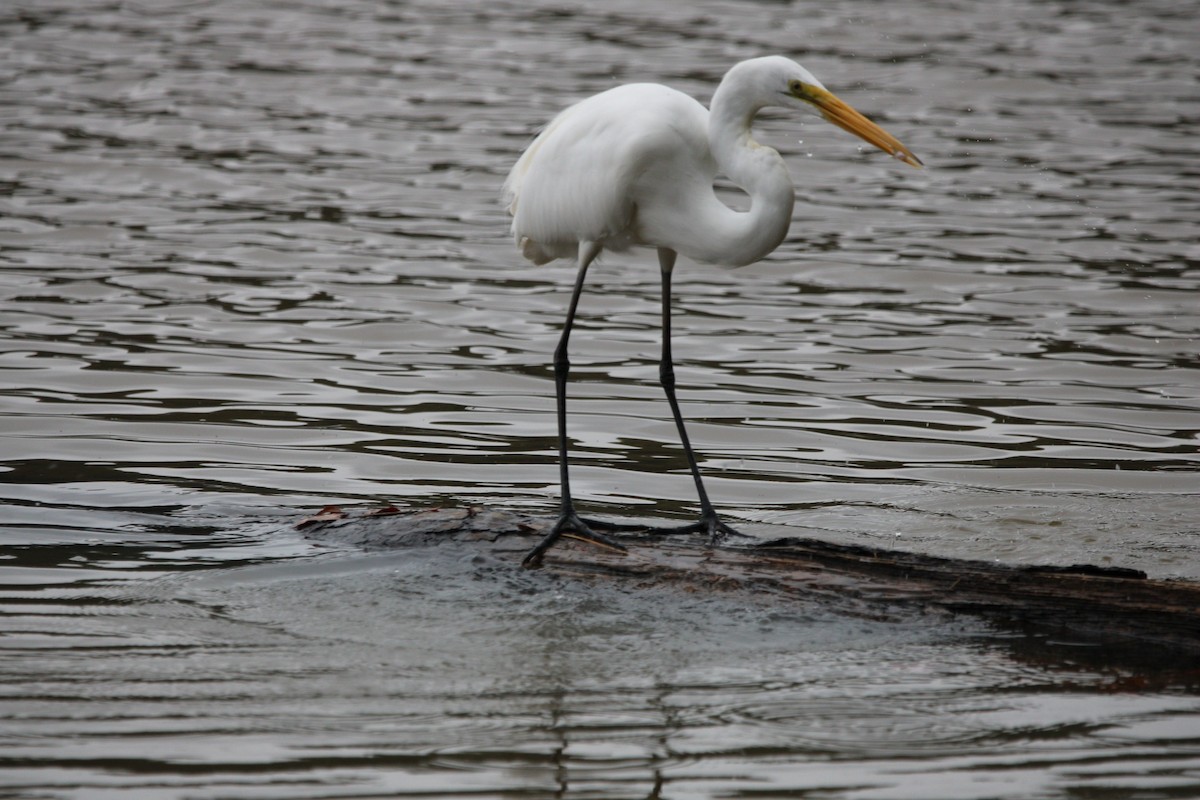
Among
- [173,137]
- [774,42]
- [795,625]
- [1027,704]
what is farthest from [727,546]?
[774,42]

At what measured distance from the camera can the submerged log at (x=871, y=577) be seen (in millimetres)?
5180

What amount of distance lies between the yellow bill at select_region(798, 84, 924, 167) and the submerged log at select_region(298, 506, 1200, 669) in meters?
1.56

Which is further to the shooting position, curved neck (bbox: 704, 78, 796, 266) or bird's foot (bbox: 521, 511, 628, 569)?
curved neck (bbox: 704, 78, 796, 266)

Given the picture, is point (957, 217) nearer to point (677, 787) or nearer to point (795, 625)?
point (795, 625)

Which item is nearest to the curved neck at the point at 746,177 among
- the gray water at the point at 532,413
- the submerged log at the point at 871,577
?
the submerged log at the point at 871,577

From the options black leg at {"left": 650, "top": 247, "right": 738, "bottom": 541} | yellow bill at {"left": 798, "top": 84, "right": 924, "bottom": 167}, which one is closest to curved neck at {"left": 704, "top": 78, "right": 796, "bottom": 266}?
yellow bill at {"left": 798, "top": 84, "right": 924, "bottom": 167}

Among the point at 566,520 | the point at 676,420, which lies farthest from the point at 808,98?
the point at 566,520

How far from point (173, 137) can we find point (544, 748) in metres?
11.9

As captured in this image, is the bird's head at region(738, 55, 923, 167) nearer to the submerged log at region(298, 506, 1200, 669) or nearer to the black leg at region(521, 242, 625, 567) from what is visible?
the black leg at region(521, 242, 625, 567)

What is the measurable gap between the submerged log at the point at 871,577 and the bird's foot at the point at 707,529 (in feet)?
0.36

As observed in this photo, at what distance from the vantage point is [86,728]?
4.66m

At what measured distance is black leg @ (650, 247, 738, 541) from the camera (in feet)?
21.0

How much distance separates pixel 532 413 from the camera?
8969 mm

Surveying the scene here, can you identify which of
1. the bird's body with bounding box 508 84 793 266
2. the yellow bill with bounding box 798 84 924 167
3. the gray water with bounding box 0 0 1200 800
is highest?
the yellow bill with bounding box 798 84 924 167
